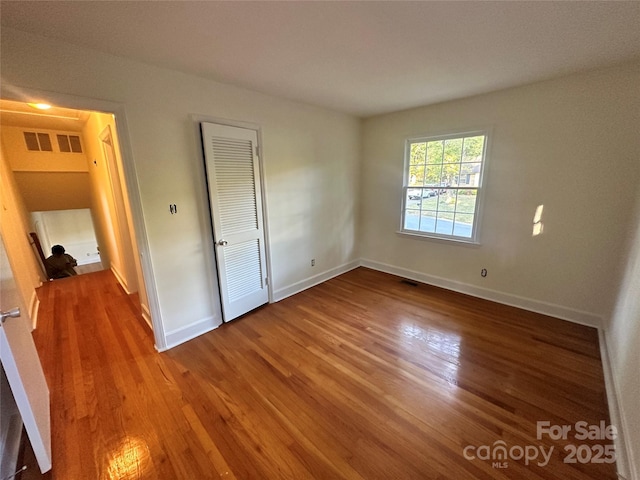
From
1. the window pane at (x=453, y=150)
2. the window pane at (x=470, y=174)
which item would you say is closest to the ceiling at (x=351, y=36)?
the window pane at (x=453, y=150)

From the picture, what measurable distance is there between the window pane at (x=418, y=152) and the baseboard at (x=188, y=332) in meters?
3.29

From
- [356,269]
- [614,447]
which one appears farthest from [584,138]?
[356,269]

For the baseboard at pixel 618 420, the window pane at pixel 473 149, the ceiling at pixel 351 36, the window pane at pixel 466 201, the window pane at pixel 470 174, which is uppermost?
the ceiling at pixel 351 36

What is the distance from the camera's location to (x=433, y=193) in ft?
11.3

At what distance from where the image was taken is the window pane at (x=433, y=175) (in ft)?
11.0

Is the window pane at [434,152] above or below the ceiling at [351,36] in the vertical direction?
below

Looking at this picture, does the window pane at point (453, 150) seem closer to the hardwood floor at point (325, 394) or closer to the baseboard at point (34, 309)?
the hardwood floor at point (325, 394)

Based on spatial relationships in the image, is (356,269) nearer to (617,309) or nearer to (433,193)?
(433,193)

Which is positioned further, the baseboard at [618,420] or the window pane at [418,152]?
the window pane at [418,152]

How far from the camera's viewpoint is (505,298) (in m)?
3.03

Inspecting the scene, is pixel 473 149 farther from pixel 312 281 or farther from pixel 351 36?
pixel 312 281

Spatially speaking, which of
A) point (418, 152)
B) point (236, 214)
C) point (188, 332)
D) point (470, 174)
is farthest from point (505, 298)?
point (188, 332)

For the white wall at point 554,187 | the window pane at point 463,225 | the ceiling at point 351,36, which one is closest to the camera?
the ceiling at point 351,36

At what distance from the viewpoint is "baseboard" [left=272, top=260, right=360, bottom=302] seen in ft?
10.9
